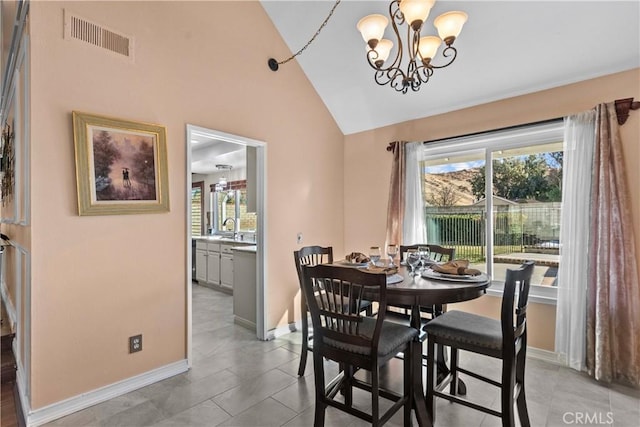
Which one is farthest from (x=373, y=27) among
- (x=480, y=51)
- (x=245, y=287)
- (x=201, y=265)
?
(x=201, y=265)

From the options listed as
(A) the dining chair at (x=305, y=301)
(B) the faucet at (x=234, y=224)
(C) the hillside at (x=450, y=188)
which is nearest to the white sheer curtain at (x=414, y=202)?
(C) the hillside at (x=450, y=188)

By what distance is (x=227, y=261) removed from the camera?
539cm

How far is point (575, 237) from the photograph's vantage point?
8.90 feet

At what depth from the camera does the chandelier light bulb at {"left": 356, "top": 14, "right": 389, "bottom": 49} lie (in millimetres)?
2031

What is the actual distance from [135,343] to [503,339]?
2.54 m

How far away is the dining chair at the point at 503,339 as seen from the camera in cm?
175

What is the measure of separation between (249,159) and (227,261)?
234 cm

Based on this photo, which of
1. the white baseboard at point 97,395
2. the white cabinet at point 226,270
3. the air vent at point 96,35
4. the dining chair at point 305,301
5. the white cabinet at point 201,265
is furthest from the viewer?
the white cabinet at point 201,265

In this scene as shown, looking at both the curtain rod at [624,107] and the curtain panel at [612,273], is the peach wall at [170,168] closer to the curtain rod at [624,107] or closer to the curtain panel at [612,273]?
the curtain panel at [612,273]

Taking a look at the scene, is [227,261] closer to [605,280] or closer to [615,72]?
[605,280]

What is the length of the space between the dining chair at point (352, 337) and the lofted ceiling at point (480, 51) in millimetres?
2380

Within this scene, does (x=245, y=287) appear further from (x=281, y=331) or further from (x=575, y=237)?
(x=575, y=237)

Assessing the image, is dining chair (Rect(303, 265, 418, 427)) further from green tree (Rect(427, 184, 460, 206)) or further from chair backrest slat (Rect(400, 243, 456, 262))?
green tree (Rect(427, 184, 460, 206))

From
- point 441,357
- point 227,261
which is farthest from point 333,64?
point 227,261
